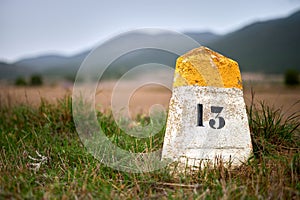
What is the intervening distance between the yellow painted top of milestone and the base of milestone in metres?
0.06


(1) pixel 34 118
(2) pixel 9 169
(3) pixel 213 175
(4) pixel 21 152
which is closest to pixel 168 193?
(3) pixel 213 175

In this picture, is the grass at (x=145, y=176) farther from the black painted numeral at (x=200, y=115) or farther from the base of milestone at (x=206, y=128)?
the black painted numeral at (x=200, y=115)

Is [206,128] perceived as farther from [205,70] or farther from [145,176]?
[145,176]

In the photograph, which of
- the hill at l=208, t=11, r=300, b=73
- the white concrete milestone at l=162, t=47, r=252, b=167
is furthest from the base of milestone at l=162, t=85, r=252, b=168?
the hill at l=208, t=11, r=300, b=73

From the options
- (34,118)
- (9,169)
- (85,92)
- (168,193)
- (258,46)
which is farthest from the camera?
(258,46)

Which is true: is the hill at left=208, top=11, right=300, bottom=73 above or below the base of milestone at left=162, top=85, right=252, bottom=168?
above

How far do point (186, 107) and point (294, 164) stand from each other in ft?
3.64

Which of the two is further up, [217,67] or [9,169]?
[217,67]

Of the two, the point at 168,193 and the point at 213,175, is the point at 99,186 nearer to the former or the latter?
the point at 168,193

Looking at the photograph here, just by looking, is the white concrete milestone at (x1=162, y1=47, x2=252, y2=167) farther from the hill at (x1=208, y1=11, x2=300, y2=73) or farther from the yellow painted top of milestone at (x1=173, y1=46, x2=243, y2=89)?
the hill at (x1=208, y1=11, x2=300, y2=73)

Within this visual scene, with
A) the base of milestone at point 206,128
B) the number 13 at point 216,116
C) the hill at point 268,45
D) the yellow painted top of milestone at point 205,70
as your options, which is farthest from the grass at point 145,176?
the hill at point 268,45

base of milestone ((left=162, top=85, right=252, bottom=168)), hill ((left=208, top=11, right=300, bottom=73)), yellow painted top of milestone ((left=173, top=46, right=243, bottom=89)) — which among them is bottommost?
base of milestone ((left=162, top=85, right=252, bottom=168))

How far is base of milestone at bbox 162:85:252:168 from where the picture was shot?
120 inches

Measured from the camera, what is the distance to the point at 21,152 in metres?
3.62
